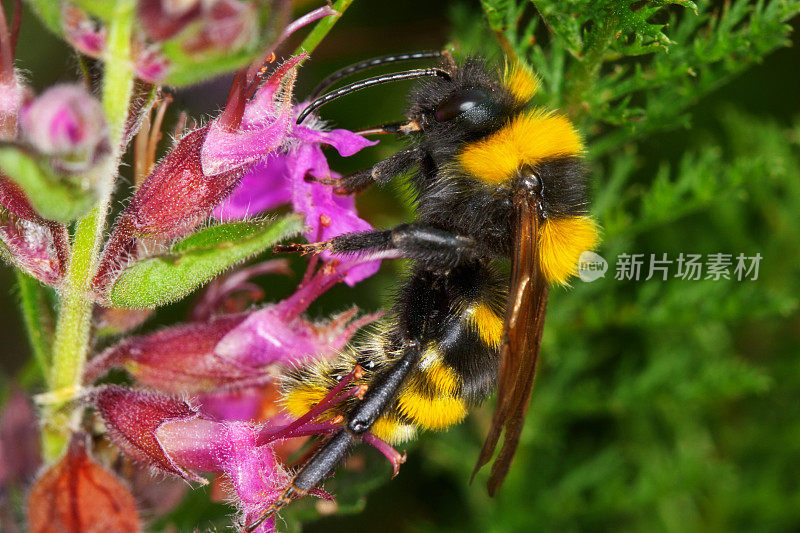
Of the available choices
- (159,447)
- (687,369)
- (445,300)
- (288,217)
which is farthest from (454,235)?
(687,369)

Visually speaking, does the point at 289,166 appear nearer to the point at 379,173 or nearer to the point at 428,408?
the point at 379,173

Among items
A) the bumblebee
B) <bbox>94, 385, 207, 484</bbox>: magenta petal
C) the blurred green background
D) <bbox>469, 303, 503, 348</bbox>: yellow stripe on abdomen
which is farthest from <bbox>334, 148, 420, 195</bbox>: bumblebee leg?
the blurred green background

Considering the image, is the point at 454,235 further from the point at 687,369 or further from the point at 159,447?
the point at 687,369

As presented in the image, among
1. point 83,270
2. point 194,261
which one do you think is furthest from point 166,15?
point 83,270

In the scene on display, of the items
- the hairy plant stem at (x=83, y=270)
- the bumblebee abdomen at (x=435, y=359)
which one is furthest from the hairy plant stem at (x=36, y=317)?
the bumblebee abdomen at (x=435, y=359)

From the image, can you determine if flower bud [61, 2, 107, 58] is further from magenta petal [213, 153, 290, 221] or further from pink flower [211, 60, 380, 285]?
magenta petal [213, 153, 290, 221]

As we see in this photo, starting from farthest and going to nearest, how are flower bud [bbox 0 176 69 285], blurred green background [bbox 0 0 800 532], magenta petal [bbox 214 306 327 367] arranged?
1. blurred green background [bbox 0 0 800 532]
2. magenta petal [bbox 214 306 327 367]
3. flower bud [bbox 0 176 69 285]

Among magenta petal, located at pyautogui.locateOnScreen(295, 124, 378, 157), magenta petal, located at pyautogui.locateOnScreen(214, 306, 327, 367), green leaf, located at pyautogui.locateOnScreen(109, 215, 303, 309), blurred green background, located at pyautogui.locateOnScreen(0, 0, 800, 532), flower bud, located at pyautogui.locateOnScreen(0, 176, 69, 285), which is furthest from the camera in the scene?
blurred green background, located at pyautogui.locateOnScreen(0, 0, 800, 532)
